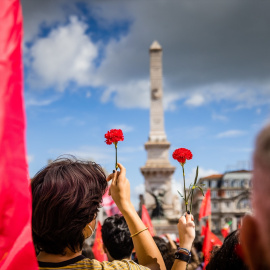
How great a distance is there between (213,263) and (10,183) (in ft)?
4.07

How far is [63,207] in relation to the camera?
204cm

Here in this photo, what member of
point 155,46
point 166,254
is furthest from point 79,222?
point 155,46

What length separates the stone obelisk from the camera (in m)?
35.3

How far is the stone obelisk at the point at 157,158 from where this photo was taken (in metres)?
35.3

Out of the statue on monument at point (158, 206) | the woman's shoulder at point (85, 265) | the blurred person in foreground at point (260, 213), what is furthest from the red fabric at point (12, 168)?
the statue on monument at point (158, 206)

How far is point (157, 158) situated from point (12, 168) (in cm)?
3465

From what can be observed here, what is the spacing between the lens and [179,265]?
7.70 ft

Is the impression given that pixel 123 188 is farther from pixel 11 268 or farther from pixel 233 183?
pixel 233 183

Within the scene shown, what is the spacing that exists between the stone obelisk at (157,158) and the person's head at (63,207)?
3155 centimetres

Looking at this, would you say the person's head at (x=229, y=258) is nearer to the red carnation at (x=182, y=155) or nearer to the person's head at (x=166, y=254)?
the red carnation at (x=182, y=155)

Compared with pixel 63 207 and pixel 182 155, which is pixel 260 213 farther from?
pixel 182 155

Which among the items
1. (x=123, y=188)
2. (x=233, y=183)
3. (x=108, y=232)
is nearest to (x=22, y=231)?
(x=123, y=188)

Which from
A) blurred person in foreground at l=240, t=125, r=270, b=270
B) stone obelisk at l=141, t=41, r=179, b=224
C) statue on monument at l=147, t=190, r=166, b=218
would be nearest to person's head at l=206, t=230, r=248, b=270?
blurred person in foreground at l=240, t=125, r=270, b=270

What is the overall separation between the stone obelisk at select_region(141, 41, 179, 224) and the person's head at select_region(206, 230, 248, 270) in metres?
31.3
